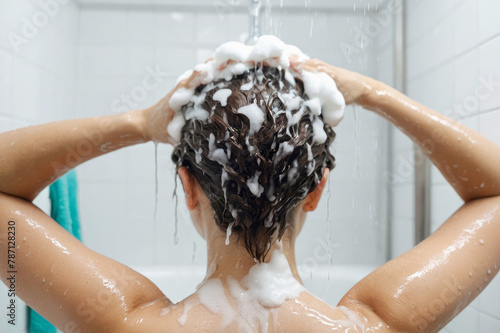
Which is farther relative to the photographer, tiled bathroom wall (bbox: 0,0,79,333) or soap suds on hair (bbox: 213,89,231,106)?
tiled bathroom wall (bbox: 0,0,79,333)

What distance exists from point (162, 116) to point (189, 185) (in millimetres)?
123

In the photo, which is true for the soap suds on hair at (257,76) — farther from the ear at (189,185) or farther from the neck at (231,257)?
the neck at (231,257)

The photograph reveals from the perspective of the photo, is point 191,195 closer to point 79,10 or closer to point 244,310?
point 244,310

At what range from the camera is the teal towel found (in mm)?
1128

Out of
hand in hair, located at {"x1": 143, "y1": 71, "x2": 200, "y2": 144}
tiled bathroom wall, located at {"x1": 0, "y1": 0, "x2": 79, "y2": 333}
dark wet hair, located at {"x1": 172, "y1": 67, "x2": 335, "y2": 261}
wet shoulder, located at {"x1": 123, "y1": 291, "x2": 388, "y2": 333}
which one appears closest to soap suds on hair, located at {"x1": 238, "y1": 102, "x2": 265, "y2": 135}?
dark wet hair, located at {"x1": 172, "y1": 67, "x2": 335, "y2": 261}

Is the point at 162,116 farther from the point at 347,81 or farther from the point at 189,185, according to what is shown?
the point at 347,81

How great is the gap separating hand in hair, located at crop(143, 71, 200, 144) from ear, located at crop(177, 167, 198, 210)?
0.06 meters

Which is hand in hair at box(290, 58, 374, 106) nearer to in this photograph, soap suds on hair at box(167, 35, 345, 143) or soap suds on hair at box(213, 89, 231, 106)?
soap suds on hair at box(167, 35, 345, 143)

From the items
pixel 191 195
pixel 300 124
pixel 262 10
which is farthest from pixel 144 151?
pixel 300 124

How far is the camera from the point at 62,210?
124 centimetres

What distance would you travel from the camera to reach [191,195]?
703 mm

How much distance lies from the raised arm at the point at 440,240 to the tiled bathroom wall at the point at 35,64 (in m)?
0.87

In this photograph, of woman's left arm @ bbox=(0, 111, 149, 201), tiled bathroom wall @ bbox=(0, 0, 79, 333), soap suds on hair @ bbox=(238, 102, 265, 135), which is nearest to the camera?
soap suds on hair @ bbox=(238, 102, 265, 135)

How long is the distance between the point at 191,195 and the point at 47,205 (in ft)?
2.38
